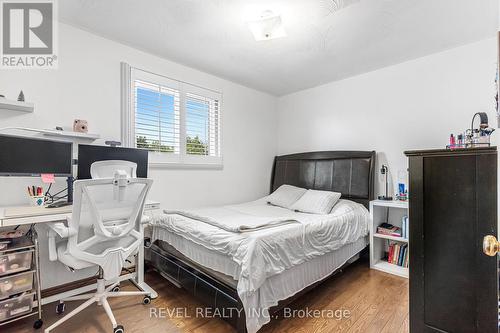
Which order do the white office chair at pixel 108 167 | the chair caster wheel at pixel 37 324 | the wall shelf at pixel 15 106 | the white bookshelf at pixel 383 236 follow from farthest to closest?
1. the white bookshelf at pixel 383 236
2. the white office chair at pixel 108 167
3. the wall shelf at pixel 15 106
4. the chair caster wheel at pixel 37 324

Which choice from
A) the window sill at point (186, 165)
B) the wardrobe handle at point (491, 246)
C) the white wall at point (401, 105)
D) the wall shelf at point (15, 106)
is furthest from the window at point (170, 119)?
the wardrobe handle at point (491, 246)

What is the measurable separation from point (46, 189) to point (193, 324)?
175 cm

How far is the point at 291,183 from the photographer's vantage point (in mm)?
3920

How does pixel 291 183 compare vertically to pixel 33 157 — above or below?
below

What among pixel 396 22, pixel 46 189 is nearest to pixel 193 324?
pixel 46 189

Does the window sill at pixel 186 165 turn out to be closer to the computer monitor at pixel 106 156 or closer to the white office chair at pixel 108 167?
the computer monitor at pixel 106 156

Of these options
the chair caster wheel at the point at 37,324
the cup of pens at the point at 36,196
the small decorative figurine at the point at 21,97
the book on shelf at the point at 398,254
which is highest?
the small decorative figurine at the point at 21,97

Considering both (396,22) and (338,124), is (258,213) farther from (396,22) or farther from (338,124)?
(396,22)

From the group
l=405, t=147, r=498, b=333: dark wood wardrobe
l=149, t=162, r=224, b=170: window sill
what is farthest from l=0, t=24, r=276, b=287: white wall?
l=405, t=147, r=498, b=333: dark wood wardrobe

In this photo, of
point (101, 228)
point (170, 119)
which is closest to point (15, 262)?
point (101, 228)

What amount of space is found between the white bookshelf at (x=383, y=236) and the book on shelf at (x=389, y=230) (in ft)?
0.14

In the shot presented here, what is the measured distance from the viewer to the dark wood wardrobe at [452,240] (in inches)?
36.8

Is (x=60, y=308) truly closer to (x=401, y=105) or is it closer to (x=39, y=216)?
(x=39, y=216)

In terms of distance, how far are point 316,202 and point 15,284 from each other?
9.18ft
